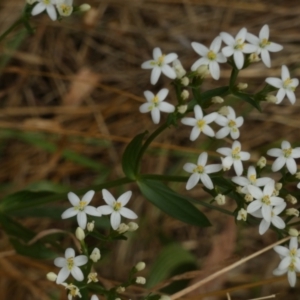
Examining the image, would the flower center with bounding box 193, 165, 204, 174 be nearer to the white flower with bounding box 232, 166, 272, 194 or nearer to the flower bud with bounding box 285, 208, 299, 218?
the white flower with bounding box 232, 166, 272, 194

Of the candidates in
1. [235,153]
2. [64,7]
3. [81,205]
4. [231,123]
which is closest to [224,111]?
[231,123]

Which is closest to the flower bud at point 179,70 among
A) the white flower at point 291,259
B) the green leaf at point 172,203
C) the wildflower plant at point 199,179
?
the wildflower plant at point 199,179

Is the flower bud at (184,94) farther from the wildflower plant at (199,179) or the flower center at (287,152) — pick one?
the flower center at (287,152)

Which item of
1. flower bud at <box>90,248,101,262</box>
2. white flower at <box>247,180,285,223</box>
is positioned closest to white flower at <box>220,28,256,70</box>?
white flower at <box>247,180,285,223</box>

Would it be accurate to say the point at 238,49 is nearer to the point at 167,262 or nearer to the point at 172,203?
the point at 172,203

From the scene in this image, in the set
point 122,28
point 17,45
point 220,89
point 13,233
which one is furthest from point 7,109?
point 220,89
